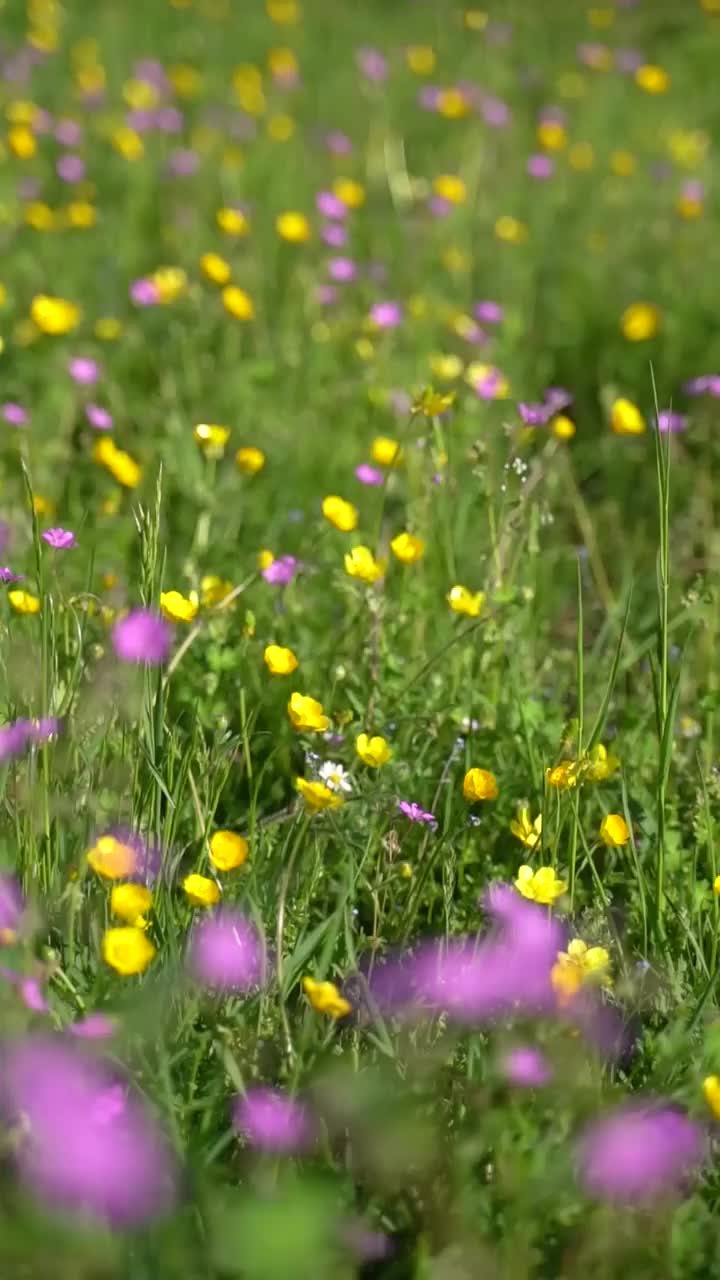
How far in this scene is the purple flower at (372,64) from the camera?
4.80 metres

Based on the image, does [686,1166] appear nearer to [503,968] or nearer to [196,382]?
[503,968]

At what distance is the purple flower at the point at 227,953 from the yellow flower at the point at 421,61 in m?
4.11

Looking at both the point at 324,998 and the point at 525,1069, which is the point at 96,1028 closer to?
the point at 324,998

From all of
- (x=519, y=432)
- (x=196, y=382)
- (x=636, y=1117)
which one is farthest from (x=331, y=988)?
(x=196, y=382)

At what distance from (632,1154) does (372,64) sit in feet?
14.2

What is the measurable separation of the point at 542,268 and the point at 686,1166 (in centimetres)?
287

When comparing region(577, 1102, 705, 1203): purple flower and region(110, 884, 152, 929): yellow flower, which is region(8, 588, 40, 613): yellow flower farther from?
region(577, 1102, 705, 1203): purple flower

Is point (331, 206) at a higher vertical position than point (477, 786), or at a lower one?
lower

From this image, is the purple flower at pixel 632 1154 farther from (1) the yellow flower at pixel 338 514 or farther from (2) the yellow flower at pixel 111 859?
(1) the yellow flower at pixel 338 514

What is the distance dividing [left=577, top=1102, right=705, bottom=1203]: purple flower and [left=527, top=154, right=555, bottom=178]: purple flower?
3.28 m

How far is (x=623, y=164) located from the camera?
4.23 m

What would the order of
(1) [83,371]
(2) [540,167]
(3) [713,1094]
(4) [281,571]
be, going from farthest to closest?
(2) [540,167], (1) [83,371], (4) [281,571], (3) [713,1094]

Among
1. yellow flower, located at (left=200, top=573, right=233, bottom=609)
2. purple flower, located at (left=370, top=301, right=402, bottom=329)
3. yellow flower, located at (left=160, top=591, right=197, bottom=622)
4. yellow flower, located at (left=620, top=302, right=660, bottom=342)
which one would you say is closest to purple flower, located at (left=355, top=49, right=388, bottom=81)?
yellow flower, located at (left=620, top=302, right=660, bottom=342)

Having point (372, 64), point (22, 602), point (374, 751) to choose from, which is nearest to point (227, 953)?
point (374, 751)
